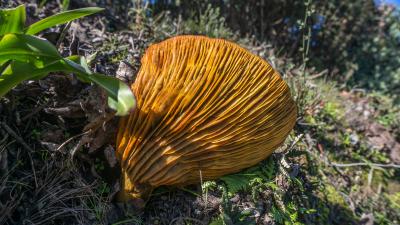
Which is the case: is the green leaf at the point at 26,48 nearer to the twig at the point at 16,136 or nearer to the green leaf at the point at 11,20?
the green leaf at the point at 11,20

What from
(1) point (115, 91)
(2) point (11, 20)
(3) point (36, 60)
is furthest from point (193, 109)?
(2) point (11, 20)

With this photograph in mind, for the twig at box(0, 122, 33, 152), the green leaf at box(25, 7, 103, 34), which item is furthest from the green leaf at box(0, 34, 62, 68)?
the twig at box(0, 122, 33, 152)

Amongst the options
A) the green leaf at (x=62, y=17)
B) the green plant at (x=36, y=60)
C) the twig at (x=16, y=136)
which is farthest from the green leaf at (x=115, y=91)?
the twig at (x=16, y=136)

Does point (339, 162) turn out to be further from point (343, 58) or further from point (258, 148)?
point (343, 58)

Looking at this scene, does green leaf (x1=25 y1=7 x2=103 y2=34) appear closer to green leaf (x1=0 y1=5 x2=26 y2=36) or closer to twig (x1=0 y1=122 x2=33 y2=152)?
green leaf (x1=0 y1=5 x2=26 y2=36)

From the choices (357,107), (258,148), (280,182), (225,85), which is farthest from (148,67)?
(357,107)

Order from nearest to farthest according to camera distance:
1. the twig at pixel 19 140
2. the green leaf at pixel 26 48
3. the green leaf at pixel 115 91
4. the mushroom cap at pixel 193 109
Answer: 1. the green leaf at pixel 115 91
2. the green leaf at pixel 26 48
3. the mushroom cap at pixel 193 109
4. the twig at pixel 19 140
